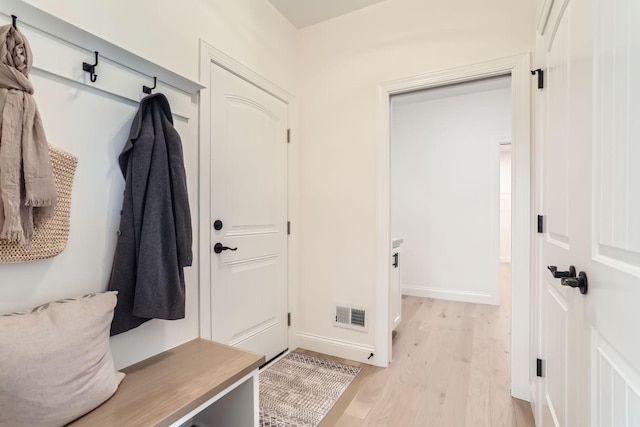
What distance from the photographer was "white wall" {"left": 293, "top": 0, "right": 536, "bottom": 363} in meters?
2.19

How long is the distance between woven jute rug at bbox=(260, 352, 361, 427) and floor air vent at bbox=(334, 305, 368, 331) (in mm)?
287

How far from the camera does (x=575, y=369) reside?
3.32ft

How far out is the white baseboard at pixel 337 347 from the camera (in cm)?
238

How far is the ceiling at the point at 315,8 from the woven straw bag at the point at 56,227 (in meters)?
1.95

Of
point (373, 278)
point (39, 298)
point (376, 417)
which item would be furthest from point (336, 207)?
point (39, 298)

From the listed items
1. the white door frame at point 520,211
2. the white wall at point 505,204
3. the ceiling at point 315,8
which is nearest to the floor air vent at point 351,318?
the white door frame at point 520,211

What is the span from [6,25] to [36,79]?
0.17m

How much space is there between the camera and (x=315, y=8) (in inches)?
96.3

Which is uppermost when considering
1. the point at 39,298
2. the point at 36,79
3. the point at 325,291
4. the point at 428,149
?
the point at 428,149

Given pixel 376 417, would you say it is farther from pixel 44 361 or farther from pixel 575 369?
pixel 44 361

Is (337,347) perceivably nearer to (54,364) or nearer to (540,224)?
(540,224)

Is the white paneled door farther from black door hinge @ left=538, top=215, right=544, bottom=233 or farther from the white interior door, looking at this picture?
the white interior door

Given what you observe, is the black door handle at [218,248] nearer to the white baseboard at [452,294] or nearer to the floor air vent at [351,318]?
the floor air vent at [351,318]

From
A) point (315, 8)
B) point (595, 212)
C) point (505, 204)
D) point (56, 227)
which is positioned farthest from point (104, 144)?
point (505, 204)
